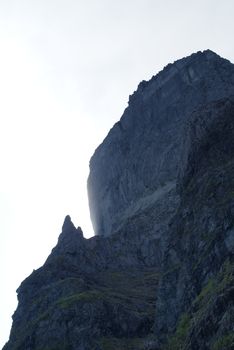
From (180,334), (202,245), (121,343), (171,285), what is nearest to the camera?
(180,334)

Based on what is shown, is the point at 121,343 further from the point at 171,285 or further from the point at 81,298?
the point at 81,298

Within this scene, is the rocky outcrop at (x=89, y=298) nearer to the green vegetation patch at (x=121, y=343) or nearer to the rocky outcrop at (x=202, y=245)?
the green vegetation patch at (x=121, y=343)

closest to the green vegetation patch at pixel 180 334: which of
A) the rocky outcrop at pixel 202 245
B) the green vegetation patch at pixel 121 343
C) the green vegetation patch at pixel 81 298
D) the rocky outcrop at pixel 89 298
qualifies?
the rocky outcrop at pixel 202 245

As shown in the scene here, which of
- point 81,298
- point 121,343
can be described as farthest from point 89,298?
point 121,343

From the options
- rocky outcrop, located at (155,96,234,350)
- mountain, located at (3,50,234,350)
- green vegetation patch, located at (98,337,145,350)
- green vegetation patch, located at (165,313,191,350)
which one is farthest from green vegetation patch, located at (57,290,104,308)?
green vegetation patch, located at (165,313,191,350)

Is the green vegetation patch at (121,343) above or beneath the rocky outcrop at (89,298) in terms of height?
beneath

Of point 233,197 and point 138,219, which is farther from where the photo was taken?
point 138,219

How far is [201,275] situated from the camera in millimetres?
77188

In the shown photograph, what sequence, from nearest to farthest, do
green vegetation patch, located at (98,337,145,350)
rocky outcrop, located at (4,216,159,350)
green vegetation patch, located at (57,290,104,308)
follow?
1. green vegetation patch, located at (98,337,145,350)
2. rocky outcrop, located at (4,216,159,350)
3. green vegetation patch, located at (57,290,104,308)

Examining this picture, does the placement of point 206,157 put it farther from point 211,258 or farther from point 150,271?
point 150,271

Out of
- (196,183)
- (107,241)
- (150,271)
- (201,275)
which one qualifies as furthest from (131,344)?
(107,241)

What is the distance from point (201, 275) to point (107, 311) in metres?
25.2

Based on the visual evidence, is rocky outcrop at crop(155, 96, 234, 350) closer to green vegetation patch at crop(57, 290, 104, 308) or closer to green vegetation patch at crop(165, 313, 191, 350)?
green vegetation patch at crop(165, 313, 191, 350)

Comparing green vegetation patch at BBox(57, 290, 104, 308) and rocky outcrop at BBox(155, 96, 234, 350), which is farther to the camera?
green vegetation patch at BBox(57, 290, 104, 308)
